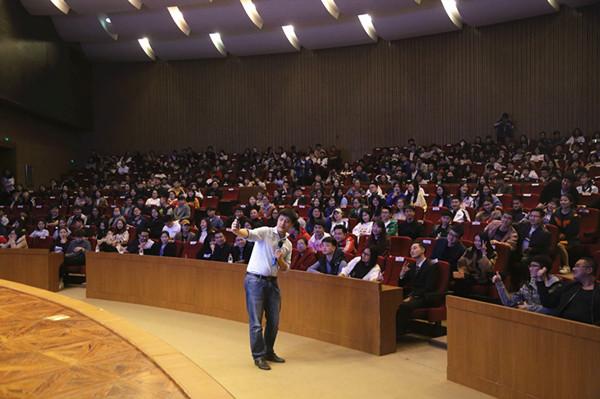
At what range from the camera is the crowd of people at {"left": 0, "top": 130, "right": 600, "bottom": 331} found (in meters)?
6.11

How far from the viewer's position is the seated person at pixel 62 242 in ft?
33.2

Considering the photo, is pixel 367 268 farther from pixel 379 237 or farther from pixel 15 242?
pixel 15 242

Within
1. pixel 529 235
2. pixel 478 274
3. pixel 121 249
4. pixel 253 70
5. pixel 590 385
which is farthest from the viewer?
pixel 253 70

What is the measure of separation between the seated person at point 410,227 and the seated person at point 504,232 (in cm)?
138

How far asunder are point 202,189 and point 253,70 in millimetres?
6446

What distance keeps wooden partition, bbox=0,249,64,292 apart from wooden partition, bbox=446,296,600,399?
6.55 metres

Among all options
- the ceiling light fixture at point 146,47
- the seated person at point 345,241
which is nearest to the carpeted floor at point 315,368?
the seated person at point 345,241

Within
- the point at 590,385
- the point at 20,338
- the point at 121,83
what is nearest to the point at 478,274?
the point at 590,385

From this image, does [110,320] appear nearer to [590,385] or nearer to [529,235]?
[590,385]

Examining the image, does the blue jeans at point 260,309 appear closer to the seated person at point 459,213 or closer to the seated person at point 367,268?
the seated person at point 367,268

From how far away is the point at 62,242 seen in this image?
10258 mm

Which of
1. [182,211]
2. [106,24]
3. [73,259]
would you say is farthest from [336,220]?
[106,24]

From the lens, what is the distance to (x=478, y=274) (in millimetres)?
6109

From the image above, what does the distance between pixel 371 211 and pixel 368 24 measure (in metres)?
9.08
